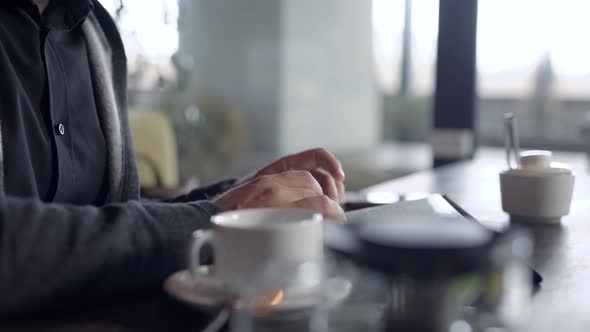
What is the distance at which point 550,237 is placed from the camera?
3.31 feet

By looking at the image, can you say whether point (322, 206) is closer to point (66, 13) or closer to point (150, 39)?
point (66, 13)

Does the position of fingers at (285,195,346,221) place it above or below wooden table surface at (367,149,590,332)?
above

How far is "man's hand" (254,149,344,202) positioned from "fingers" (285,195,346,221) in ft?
0.47

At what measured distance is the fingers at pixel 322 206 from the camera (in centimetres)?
79

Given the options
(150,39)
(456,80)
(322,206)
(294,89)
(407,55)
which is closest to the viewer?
(322,206)

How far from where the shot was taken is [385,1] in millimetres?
3309

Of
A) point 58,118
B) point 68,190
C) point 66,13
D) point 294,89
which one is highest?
point 66,13

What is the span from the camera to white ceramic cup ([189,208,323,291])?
1.79ft

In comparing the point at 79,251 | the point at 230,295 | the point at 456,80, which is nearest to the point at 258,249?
the point at 230,295

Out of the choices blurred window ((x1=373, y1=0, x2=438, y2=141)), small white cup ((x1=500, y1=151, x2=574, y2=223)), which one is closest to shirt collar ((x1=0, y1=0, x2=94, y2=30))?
small white cup ((x1=500, y1=151, x2=574, y2=223))

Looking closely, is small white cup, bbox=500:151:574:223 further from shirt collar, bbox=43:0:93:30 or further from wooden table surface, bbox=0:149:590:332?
shirt collar, bbox=43:0:93:30

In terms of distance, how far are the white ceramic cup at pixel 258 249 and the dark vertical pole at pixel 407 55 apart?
2.79 m

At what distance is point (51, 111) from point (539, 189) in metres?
0.80

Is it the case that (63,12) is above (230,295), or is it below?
above
